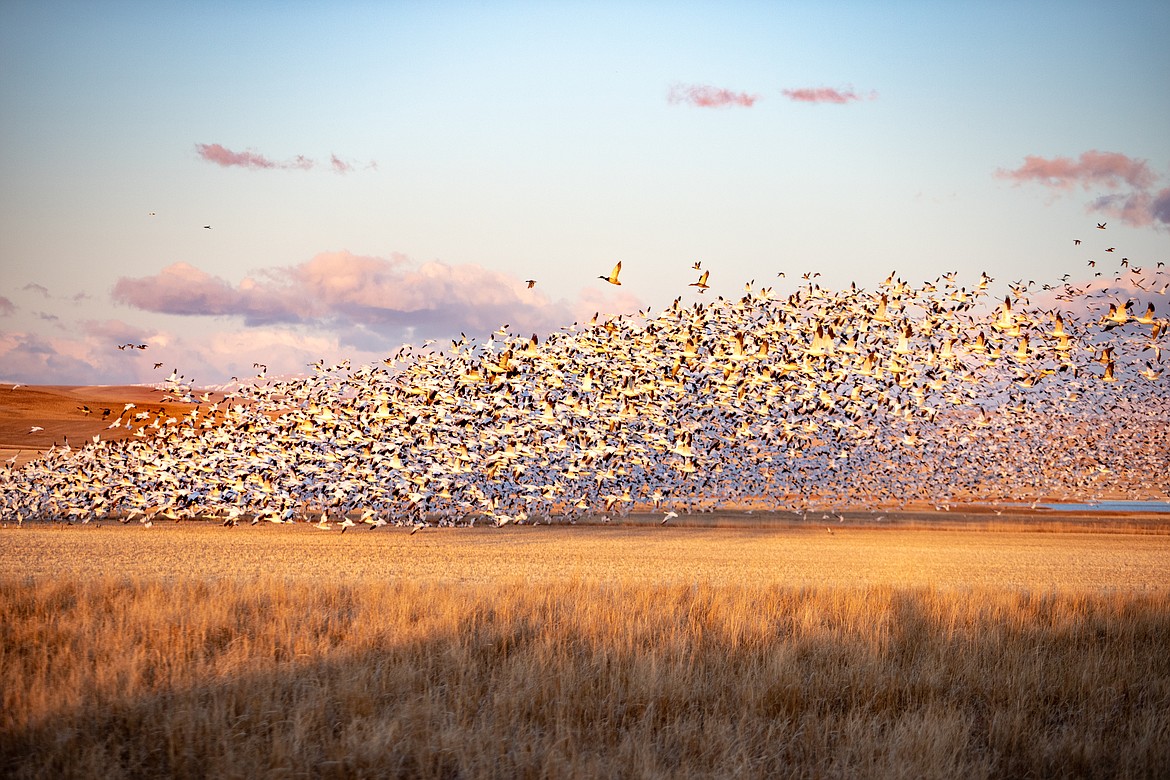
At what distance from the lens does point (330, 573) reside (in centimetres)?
2184

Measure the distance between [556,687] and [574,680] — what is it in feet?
0.87

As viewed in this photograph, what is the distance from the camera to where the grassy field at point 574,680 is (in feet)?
26.2

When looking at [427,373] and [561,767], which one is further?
[427,373]

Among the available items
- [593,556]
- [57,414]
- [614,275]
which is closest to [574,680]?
[614,275]

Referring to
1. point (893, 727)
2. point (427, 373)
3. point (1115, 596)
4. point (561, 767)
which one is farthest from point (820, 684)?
point (427, 373)

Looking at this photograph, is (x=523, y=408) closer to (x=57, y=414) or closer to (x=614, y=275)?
(x=614, y=275)

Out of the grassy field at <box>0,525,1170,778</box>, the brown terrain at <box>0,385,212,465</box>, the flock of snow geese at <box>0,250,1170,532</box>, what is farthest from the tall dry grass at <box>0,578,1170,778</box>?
the brown terrain at <box>0,385,212,465</box>

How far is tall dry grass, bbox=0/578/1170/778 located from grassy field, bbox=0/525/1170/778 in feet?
0.12

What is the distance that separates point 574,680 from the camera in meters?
10.1

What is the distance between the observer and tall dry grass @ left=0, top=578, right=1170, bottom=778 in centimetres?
795

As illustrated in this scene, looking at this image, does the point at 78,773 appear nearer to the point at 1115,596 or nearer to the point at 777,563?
the point at 1115,596

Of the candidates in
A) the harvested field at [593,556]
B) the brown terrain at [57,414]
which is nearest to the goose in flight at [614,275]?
the harvested field at [593,556]

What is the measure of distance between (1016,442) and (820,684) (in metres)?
64.9

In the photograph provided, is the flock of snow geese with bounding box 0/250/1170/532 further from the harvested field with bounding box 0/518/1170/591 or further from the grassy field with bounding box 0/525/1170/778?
the grassy field with bounding box 0/525/1170/778
